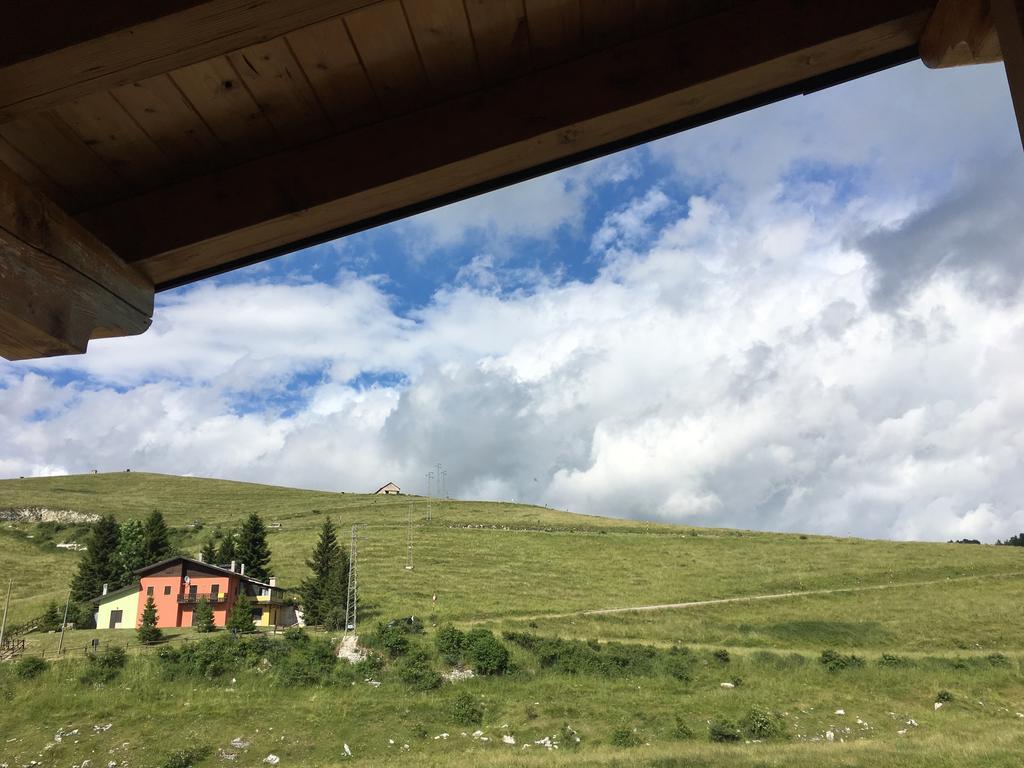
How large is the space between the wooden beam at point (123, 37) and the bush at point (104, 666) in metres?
30.2

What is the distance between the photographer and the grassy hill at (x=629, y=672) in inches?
802

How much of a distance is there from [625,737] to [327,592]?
874 inches

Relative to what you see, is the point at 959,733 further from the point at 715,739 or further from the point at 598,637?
the point at 598,637

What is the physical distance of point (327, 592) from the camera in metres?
38.2

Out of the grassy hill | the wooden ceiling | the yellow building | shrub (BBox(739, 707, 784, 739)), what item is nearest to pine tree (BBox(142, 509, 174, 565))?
the grassy hill

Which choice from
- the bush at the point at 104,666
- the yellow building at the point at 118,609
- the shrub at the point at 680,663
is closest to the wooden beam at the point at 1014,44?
the shrub at the point at 680,663

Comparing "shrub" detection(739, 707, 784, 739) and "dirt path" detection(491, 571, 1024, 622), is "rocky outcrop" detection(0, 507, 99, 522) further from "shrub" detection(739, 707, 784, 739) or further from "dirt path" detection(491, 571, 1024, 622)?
"shrub" detection(739, 707, 784, 739)

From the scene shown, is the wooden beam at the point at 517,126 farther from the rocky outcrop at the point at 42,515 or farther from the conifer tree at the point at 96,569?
the rocky outcrop at the point at 42,515

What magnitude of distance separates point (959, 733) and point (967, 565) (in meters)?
35.2

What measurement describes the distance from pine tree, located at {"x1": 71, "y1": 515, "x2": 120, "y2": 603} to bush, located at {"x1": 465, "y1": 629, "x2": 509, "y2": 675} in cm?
3031

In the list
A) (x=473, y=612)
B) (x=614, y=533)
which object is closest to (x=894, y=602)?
(x=473, y=612)

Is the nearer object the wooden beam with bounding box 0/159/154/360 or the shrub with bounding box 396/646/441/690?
the wooden beam with bounding box 0/159/154/360

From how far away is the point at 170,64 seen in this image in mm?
1614

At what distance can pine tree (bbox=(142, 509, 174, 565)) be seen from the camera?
49844 millimetres
